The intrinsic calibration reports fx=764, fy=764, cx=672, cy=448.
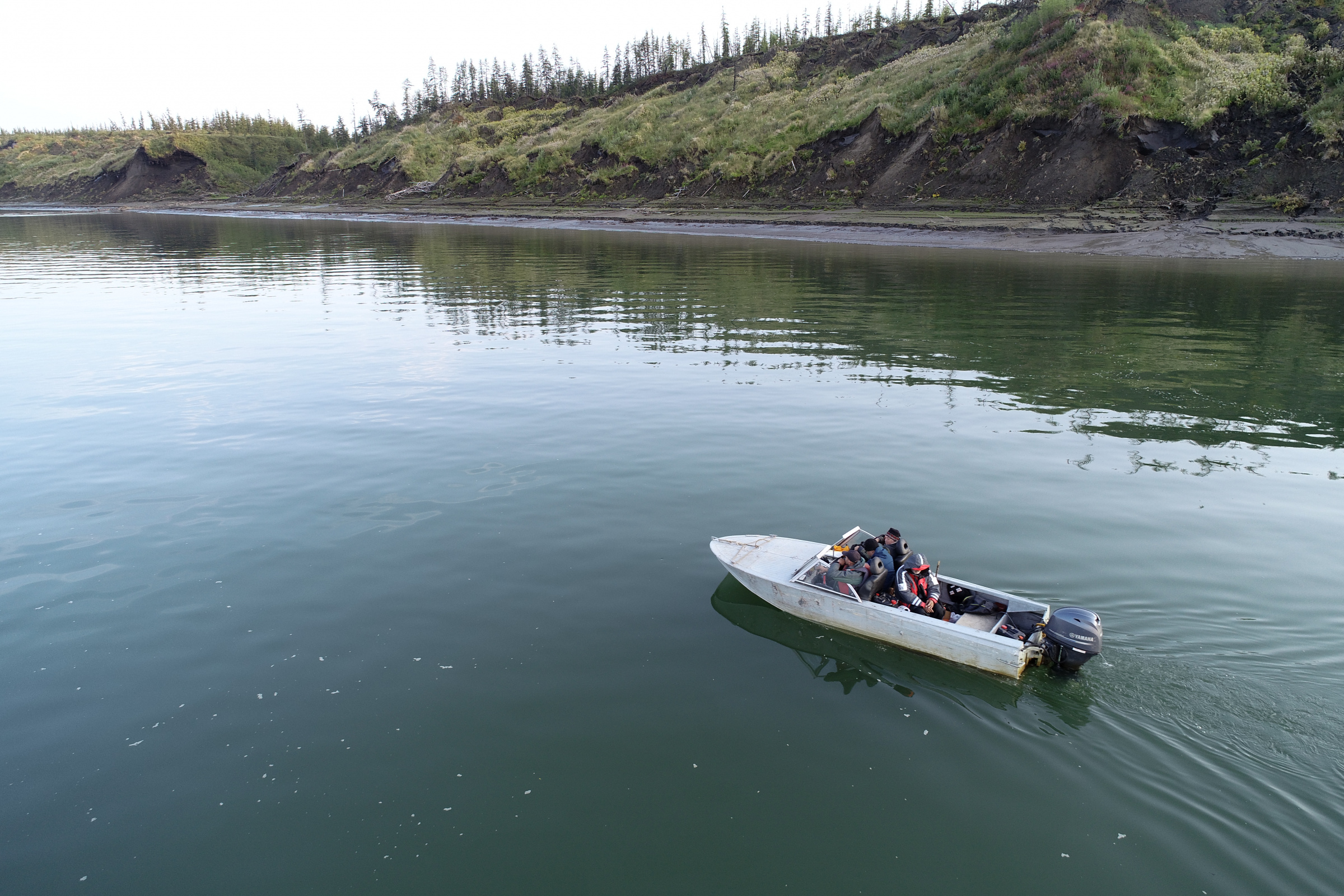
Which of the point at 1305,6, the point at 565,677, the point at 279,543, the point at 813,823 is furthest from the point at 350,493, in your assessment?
the point at 1305,6

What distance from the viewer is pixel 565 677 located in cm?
898

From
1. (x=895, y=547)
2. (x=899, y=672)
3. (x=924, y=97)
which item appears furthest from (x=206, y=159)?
(x=899, y=672)

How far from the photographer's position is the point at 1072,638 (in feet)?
28.3

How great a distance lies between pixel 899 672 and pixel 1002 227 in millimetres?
56060

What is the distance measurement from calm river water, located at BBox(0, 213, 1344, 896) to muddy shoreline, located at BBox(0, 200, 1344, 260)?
28.8 metres

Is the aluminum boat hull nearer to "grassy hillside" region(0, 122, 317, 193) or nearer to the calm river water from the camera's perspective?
the calm river water

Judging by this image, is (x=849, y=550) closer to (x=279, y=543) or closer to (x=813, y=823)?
(x=813, y=823)

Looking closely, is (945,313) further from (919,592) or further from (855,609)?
(855,609)

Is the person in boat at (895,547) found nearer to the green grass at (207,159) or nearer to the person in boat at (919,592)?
the person in boat at (919,592)

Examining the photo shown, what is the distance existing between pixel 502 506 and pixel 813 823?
8275 mm

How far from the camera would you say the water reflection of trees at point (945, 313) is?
20469mm

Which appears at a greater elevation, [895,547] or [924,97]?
[924,97]

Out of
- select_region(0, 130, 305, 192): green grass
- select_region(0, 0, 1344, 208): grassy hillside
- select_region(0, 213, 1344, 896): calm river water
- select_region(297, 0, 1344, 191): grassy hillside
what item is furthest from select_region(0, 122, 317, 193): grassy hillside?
select_region(0, 213, 1344, 896): calm river water

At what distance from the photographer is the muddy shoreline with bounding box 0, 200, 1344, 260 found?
47.5m
